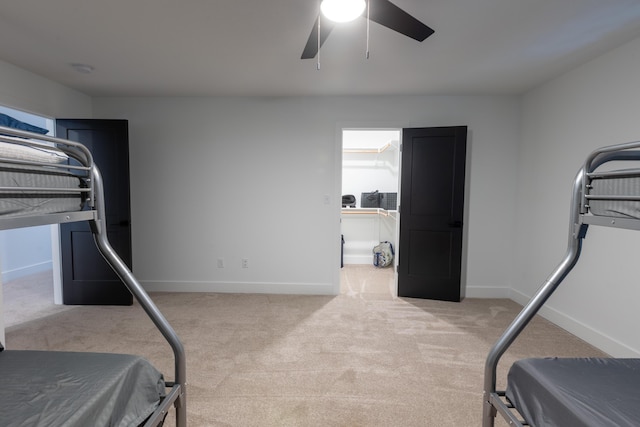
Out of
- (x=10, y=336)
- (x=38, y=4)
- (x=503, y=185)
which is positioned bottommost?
(x=10, y=336)

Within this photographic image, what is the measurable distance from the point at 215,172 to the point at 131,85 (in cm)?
122

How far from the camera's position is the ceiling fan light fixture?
4.68 feet

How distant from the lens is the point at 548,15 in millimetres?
1796

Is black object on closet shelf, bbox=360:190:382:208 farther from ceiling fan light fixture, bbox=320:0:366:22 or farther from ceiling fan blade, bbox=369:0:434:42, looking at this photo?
ceiling fan light fixture, bbox=320:0:366:22

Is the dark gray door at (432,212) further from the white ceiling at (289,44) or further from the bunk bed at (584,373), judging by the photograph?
the bunk bed at (584,373)

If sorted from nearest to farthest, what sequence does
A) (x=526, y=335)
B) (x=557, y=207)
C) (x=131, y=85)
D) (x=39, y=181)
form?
(x=39, y=181)
(x=526, y=335)
(x=557, y=207)
(x=131, y=85)

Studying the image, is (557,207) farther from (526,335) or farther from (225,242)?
(225,242)

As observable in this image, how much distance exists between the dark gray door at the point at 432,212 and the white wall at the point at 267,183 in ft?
0.78

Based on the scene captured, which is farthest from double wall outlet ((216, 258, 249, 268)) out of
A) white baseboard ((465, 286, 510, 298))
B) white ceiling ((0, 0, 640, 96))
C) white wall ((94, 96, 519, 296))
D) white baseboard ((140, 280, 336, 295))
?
white baseboard ((465, 286, 510, 298))

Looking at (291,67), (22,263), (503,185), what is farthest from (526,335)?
(22,263)

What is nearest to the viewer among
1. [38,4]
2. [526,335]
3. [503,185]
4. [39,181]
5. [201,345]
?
[39,181]

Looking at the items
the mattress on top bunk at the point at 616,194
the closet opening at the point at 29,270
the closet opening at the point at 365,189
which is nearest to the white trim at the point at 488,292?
the closet opening at the point at 365,189

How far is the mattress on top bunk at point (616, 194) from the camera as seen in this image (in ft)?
2.98

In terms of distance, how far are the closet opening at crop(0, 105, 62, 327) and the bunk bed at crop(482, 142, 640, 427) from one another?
4028 mm
